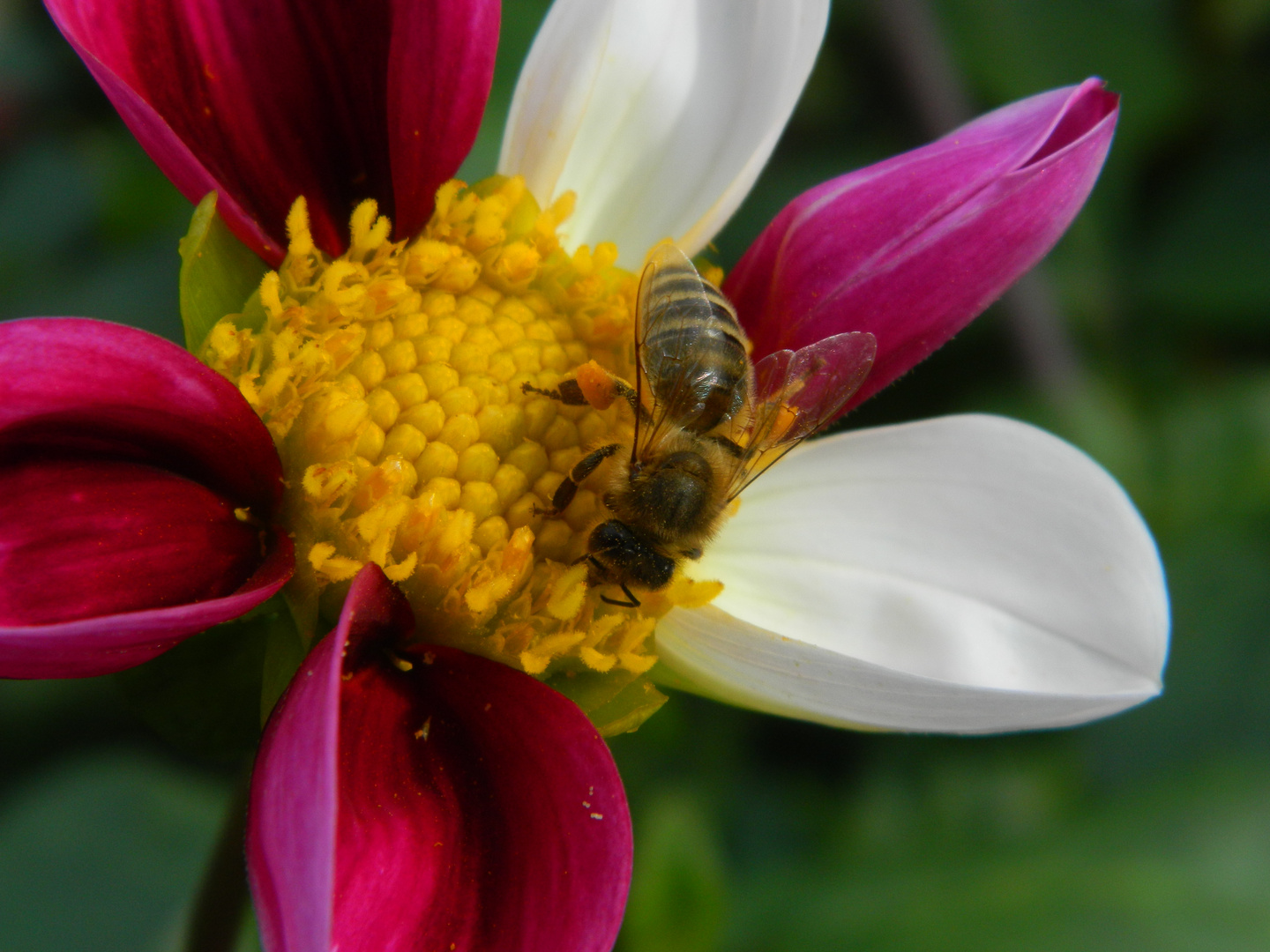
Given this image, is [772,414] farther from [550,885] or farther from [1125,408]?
[1125,408]

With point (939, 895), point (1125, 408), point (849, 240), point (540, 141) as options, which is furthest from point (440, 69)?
point (1125, 408)

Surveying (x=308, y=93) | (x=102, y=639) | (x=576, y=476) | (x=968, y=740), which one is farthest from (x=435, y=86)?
(x=968, y=740)

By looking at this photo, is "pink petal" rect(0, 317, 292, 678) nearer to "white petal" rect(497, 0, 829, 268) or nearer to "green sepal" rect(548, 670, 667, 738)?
"green sepal" rect(548, 670, 667, 738)

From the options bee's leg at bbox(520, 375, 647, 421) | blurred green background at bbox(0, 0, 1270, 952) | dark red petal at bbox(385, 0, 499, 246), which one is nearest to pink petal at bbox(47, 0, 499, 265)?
dark red petal at bbox(385, 0, 499, 246)

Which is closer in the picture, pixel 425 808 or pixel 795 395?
pixel 425 808

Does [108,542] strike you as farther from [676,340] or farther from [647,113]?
[647,113]

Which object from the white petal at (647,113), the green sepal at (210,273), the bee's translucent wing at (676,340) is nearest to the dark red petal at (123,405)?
the green sepal at (210,273)
